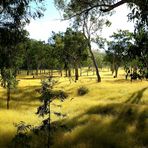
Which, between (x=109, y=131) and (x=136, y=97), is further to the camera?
(x=136, y=97)

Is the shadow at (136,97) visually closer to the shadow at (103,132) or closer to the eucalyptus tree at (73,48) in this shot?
the shadow at (103,132)

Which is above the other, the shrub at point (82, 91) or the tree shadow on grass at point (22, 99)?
the shrub at point (82, 91)

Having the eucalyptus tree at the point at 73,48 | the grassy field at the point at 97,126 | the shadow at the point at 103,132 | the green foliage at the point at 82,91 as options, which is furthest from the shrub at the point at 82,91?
the eucalyptus tree at the point at 73,48

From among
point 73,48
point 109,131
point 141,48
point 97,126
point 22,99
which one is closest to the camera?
point 141,48

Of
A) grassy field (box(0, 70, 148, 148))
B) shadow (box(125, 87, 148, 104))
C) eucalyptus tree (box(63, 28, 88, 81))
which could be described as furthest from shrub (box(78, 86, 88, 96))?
eucalyptus tree (box(63, 28, 88, 81))

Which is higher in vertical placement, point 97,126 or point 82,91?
point 82,91

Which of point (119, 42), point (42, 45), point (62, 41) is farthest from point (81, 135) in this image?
point (42, 45)

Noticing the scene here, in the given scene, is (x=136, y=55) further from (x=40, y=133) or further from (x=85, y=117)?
(x=85, y=117)

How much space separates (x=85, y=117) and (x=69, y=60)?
60626 mm

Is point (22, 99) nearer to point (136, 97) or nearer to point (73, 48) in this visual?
point (136, 97)

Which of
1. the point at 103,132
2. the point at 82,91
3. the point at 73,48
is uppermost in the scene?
the point at 73,48

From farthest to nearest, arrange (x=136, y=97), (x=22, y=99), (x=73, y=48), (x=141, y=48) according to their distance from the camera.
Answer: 1. (x=73, y=48)
2. (x=22, y=99)
3. (x=136, y=97)
4. (x=141, y=48)

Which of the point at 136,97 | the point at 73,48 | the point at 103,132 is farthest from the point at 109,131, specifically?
the point at 73,48

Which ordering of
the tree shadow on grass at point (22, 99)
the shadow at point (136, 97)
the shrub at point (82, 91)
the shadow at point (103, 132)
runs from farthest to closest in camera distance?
1. the shrub at point (82, 91)
2. the shadow at point (136, 97)
3. the tree shadow on grass at point (22, 99)
4. the shadow at point (103, 132)
